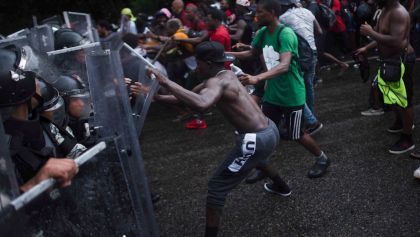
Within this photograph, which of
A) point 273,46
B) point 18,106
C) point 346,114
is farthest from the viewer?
point 346,114

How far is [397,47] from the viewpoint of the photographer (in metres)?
4.58

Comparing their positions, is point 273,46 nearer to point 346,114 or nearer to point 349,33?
point 346,114

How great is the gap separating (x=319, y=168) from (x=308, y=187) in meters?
0.29

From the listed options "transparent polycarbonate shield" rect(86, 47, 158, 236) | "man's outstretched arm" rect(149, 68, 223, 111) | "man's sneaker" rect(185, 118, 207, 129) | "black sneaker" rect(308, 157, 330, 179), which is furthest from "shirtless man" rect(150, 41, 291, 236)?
"man's sneaker" rect(185, 118, 207, 129)

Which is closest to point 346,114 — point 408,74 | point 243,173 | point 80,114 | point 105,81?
point 408,74

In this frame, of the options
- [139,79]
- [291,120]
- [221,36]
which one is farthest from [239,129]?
[221,36]

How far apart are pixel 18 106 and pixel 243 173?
166cm

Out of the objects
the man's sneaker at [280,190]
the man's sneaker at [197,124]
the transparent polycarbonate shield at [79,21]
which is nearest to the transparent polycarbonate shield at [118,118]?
the man's sneaker at [280,190]

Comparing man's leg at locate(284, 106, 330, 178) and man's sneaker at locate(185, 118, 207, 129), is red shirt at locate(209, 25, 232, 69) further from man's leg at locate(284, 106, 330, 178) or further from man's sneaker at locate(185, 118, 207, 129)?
man's leg at locate(284, 106, 330, 178)

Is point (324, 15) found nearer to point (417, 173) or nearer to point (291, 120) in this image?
point (291, 120)

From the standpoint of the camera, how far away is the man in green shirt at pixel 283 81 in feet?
13.8

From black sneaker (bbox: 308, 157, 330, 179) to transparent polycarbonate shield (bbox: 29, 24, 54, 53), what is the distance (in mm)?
2844

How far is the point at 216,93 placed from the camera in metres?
3.03

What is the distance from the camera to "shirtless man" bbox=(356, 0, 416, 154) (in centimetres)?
449
